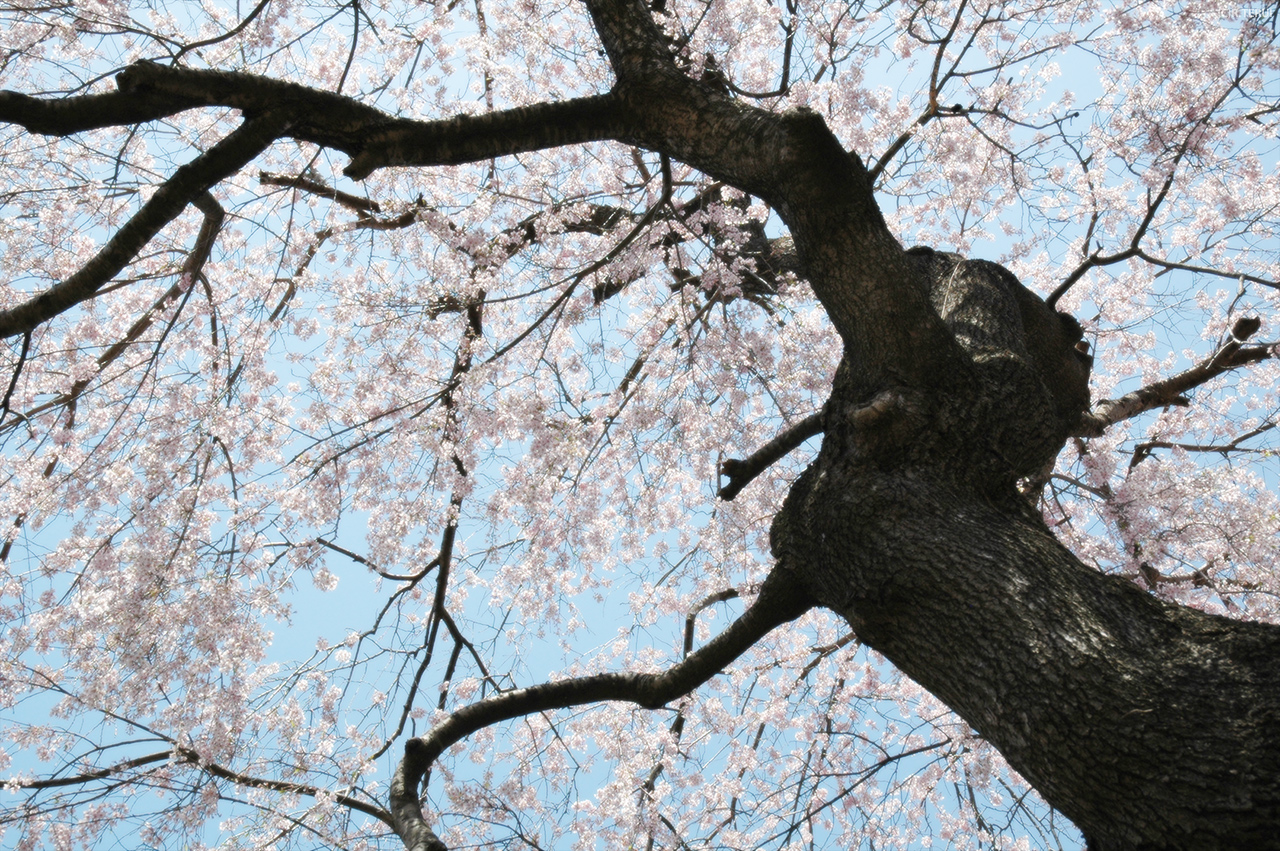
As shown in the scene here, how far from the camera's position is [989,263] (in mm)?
3260

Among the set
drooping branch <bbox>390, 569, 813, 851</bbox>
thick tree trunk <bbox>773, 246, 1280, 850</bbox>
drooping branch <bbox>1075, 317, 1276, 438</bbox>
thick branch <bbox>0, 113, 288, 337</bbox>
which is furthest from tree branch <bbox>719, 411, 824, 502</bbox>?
thick branch <bbox>0, 113, 288, 337</bbox>

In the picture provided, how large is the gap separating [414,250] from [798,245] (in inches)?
118

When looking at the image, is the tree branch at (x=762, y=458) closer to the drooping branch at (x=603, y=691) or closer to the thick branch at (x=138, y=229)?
the drooping branch at (x=603, y=691)

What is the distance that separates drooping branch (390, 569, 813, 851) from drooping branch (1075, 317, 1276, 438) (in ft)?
7.39

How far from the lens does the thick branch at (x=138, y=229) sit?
7.14 ft

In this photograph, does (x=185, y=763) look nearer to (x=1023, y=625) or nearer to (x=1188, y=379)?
(x=1023, y=625)

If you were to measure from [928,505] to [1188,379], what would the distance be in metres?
2.83

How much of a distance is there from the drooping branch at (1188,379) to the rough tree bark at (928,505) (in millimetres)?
744

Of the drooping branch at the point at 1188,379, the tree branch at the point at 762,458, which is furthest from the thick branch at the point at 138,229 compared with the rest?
the drooping branch at the point at 1188,379

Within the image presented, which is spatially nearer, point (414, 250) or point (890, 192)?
point (414, 250)

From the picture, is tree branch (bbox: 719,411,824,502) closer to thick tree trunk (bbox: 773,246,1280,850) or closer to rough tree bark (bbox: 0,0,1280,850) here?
rough tree bark (bbox: 0,0,1280,850)

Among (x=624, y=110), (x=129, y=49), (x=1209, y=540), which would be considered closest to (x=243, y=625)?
(x=129, y=49)

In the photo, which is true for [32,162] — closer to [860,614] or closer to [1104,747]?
[860,614]

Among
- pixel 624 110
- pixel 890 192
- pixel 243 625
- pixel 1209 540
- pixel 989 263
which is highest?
pixel 890 192
